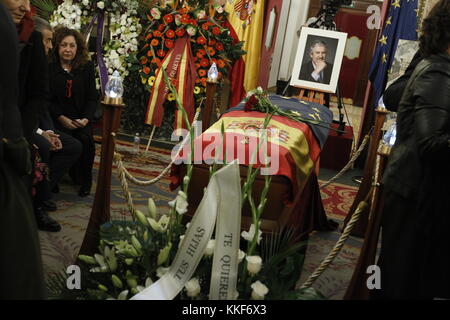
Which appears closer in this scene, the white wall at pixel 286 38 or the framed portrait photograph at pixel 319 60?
the framed portrait photograph at pixel 319 60

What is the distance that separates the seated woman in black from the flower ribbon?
2.91m

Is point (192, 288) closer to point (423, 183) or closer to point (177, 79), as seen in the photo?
point (423, 183)

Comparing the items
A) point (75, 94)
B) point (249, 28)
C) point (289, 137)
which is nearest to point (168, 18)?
point (249, 28)

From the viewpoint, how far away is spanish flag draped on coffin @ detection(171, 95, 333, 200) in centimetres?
294

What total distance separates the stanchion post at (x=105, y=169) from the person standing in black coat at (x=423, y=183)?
4.37 feet

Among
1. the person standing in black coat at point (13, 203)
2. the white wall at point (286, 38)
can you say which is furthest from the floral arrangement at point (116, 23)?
the white wall at point (286, 38)

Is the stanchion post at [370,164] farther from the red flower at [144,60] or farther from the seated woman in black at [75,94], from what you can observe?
the red flower at [144,60]

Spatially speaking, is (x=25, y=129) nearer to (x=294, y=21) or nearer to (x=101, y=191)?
(x=101, y=191)

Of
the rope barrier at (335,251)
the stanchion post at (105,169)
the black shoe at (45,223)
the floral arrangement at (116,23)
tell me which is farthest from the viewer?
the floral arrangement at (116,23)

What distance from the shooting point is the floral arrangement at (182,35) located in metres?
5.78

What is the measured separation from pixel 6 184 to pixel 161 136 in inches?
189

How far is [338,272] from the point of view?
3521 mm
